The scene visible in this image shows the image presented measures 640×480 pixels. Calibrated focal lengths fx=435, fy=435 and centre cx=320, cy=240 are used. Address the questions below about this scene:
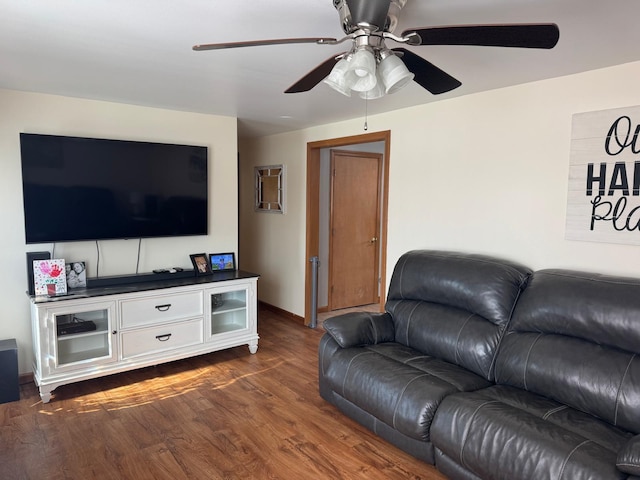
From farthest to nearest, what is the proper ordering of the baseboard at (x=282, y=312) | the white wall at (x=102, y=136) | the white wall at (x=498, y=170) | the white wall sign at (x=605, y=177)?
the baseboard at (x=282, y=312) < the white wall at (x=102, y=136) < the white wall at (x=498, y=170) < the white wall sign at (x=605, y=177)

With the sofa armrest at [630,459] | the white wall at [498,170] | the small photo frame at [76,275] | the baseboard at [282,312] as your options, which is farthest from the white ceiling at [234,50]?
the baseboard at [282,312]

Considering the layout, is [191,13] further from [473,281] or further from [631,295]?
[631,295]

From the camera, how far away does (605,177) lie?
2555 millimetres

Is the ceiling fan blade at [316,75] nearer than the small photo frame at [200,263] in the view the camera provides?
Yes

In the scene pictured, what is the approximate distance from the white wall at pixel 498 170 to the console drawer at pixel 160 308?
1756mm

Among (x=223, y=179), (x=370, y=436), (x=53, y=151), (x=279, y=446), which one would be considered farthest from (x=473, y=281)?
(x=53, y=151)

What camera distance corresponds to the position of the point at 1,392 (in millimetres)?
3029

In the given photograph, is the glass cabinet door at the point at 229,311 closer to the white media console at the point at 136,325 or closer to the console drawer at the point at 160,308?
the white media console at the point at 136,325

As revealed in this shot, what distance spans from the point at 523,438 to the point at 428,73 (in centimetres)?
164

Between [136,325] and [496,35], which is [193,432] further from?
[496,35]

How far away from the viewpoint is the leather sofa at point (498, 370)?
1.90 meters

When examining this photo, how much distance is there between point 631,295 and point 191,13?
2454mm

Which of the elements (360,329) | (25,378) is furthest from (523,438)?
(25,378)

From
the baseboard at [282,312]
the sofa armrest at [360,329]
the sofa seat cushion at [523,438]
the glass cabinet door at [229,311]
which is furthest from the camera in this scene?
the baseboard at [282,312]
